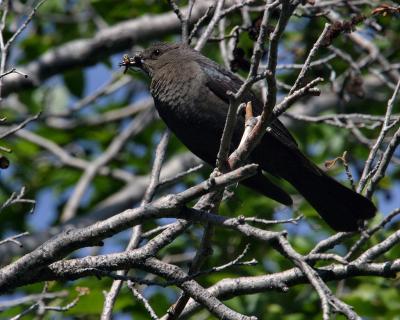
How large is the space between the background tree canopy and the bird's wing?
0.40 feet

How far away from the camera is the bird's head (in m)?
5.55

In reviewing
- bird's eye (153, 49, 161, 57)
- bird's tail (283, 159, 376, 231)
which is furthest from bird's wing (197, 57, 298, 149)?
bird's eye (153, 49, 161, 57)

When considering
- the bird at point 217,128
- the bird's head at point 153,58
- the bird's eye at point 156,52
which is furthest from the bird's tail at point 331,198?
the bird's eye at point 156,52

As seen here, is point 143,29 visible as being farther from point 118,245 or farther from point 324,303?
point 324,303

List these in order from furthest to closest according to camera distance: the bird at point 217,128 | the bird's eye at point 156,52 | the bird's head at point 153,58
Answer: the bird's eye at point 156,52
the bird's head at point 153,58
the bird at point 217,128

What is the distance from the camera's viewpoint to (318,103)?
8.14 m

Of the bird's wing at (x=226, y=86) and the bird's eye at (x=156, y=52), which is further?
the bird's eye at (x=156, y=52)

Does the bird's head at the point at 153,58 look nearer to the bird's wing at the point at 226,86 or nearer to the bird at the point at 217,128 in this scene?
the bird at the point at 217,128

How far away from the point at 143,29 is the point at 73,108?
111 cm

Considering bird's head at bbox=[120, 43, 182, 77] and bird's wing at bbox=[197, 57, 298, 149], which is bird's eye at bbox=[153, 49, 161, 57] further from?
bird's wing at bbox=[197, 57, 298, 149]

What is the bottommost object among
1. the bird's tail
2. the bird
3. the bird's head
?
the bird's tail

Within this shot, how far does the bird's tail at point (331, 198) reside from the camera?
456cm

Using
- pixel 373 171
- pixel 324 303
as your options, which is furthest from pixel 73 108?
pixel 324 303

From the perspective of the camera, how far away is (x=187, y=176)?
22.0 ft
